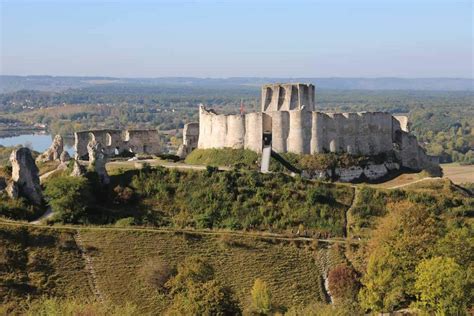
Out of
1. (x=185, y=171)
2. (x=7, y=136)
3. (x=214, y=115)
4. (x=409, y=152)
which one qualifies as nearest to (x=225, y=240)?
(x=185, y=171)

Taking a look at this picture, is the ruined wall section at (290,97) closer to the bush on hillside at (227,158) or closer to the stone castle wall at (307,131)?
the stone castle wall at (307,131)

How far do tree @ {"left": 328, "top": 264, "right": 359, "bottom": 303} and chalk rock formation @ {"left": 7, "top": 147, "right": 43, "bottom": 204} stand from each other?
19510 millimetres

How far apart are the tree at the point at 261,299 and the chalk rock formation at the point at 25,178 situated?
58.0 feet

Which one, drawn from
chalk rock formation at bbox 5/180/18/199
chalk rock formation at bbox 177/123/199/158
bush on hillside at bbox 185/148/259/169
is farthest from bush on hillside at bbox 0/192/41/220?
chalk rock formation at bbox 177/123/199/158

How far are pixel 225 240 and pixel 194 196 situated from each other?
690 centimetres

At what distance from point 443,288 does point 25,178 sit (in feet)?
88.9

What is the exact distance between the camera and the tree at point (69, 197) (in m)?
47.8

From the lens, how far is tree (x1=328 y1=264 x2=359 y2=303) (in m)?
41.6

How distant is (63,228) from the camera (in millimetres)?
45375

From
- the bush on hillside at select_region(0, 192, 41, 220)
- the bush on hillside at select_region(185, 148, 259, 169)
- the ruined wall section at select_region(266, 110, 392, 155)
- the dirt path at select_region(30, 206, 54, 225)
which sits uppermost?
the ruined wall section at select_region(266, 110, 392, 155)

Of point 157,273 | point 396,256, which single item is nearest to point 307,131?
point 396,256

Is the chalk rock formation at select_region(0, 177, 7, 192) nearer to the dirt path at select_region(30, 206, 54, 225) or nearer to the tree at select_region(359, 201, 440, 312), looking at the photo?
the dirt path at select_region(30, 206, 54, 225)

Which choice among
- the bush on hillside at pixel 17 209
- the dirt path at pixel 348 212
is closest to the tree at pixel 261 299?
the dirt path at pixel 348 212

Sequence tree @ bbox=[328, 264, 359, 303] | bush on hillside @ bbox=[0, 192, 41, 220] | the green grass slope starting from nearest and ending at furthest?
the green grass slope
tree @ bbox=[328, 264, 359, 303]
bush on hillside @ bbox=[0, 192, 41, 220]
